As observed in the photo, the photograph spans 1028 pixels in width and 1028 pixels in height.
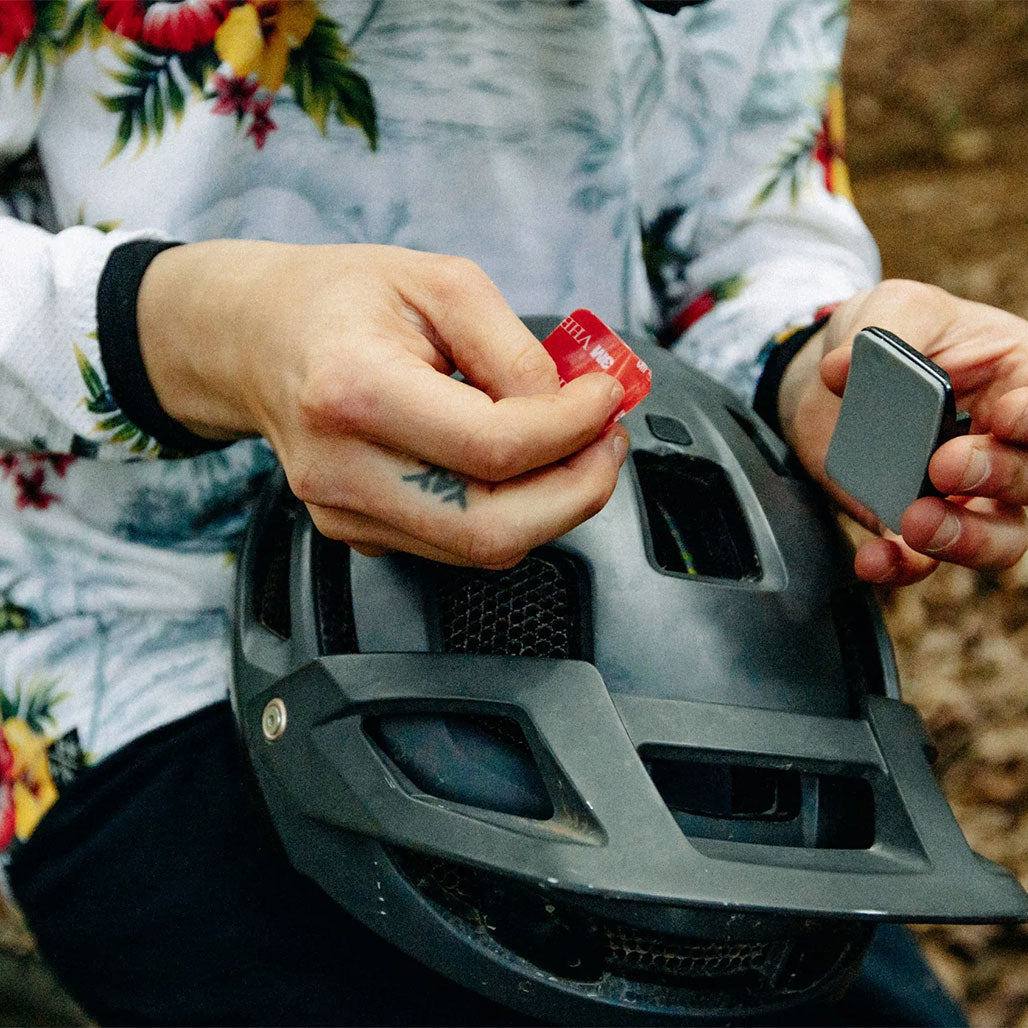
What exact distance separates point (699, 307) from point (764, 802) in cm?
48

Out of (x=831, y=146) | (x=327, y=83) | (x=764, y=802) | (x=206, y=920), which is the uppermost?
(x=327, y=83)

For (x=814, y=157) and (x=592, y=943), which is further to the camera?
(x=814, y=157)

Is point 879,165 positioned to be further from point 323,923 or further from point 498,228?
point 323,923

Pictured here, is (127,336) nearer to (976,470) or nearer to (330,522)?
(330,522)

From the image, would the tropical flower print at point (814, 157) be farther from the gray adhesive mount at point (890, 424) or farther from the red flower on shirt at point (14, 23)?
the red flower on shirt at point (14, 23)

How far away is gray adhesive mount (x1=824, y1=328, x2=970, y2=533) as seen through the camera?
0.57 m

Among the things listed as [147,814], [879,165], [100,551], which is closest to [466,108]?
[100,551]

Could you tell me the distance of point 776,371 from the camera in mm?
847

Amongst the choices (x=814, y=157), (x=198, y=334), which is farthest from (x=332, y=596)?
(x=814, y=157)

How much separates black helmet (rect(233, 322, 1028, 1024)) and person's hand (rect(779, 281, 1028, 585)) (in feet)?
0.29

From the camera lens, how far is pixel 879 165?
2.27 meters

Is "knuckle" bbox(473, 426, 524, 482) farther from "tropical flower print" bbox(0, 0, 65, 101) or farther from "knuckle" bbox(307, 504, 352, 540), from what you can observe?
"tropical flower print" bbox(0, 0, 65, 101)

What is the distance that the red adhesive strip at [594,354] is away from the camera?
0.57 m

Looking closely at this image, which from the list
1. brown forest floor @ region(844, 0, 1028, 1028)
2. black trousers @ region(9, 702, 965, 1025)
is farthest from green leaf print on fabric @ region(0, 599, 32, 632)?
brown forest floor @ region(844, 0, 1028, 1028)
